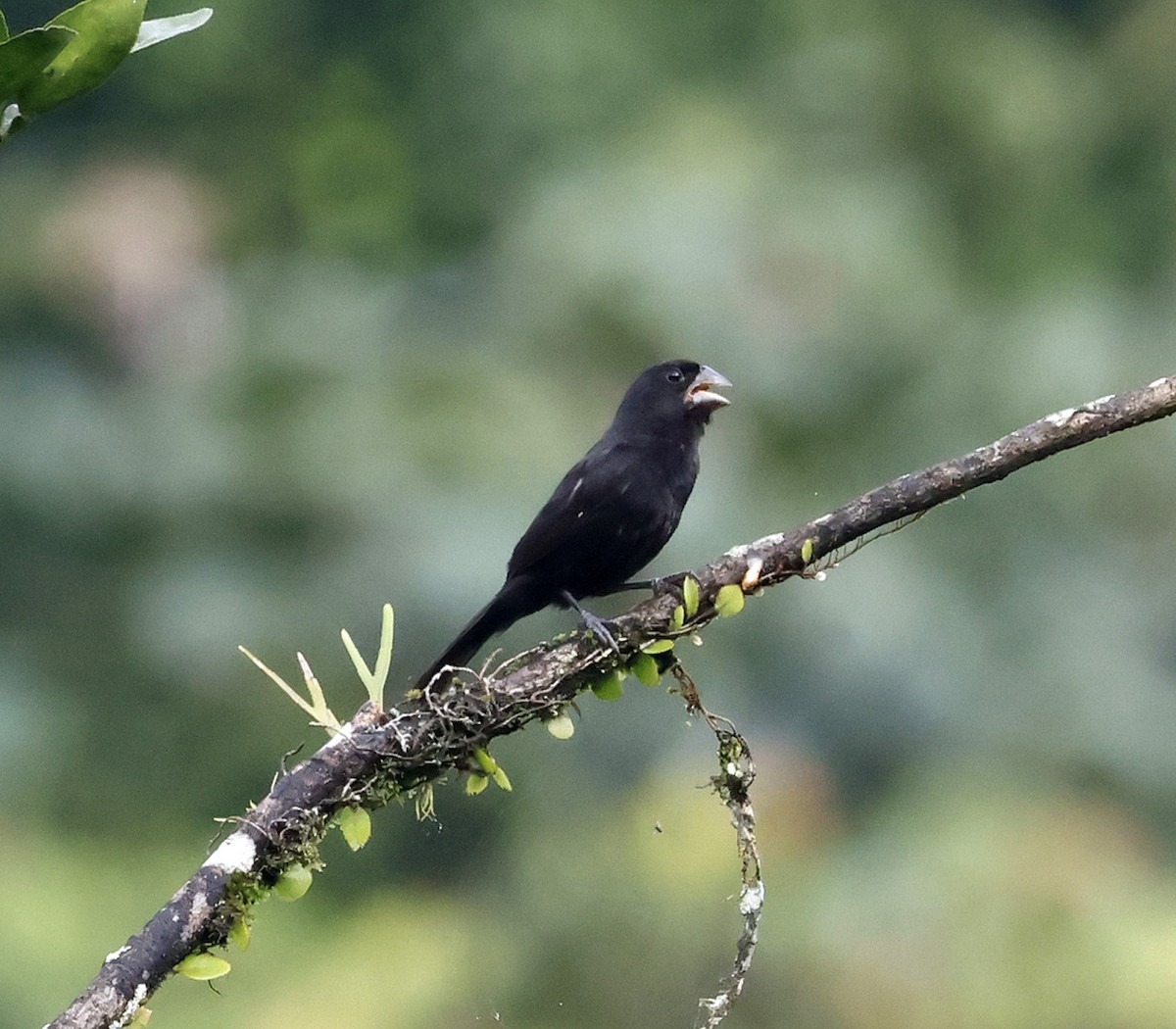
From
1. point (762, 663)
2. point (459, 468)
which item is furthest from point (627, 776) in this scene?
point (459, 468)

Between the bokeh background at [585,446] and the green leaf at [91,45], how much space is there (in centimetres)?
389

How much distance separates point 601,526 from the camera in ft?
12.0

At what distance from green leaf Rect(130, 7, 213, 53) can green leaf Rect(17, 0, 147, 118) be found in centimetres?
1

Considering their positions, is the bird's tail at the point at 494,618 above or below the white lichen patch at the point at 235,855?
above

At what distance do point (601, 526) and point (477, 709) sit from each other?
1.38 m

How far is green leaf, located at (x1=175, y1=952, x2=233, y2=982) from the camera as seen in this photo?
6.22 ft

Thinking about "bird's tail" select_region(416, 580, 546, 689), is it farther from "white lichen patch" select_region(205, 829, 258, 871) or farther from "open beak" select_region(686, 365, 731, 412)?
"white lichen patch" select_region(205, 829, 258, 871)

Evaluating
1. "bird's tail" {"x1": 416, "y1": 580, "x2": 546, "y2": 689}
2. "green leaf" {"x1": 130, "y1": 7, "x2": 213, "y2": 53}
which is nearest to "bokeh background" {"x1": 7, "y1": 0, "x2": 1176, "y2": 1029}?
"bird's tail" {"x1": 416, "y1": 580, "x2": 546, "y2": 689}

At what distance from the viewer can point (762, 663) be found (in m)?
7.34

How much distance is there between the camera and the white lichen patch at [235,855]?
1946 mm

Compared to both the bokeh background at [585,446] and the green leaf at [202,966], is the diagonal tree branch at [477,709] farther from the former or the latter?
the bokeh background at [585,446]

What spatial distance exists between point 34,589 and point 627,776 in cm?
383

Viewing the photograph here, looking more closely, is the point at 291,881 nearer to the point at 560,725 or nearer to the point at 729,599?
the point at 560,725

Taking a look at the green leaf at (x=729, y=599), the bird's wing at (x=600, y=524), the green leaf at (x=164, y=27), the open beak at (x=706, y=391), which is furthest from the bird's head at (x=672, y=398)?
the green leaf at (x=164, y=27)
